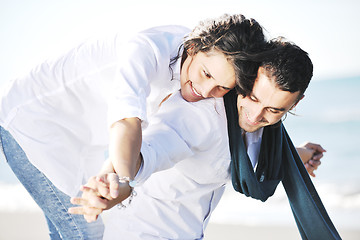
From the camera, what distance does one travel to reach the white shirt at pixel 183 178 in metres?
1.93

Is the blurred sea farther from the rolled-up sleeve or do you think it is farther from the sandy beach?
the rolled-up sleeve

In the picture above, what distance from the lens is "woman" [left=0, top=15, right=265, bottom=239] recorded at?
1981mm

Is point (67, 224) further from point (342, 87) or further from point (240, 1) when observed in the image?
point (342, 87)

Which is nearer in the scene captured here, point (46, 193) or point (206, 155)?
point (206, 155)

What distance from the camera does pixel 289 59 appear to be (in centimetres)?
189

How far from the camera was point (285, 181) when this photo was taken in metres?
2.28

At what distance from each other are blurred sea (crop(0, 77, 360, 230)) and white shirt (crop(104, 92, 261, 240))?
2.95 m

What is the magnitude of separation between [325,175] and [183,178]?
20.9 feet

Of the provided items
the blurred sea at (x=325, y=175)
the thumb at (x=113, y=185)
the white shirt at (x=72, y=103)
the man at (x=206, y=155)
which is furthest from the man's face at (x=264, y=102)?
the blurred sea at (x=325, y=175)

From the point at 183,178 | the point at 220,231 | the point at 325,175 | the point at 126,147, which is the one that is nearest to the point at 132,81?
the point at 126,147

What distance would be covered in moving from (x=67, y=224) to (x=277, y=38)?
1.19 metres

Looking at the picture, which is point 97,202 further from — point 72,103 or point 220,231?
point 220,231

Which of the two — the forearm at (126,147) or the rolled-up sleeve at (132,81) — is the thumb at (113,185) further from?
the rolled-up sleeve at (132,81)

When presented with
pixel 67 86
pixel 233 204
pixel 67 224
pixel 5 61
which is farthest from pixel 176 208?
pixel 5 61
